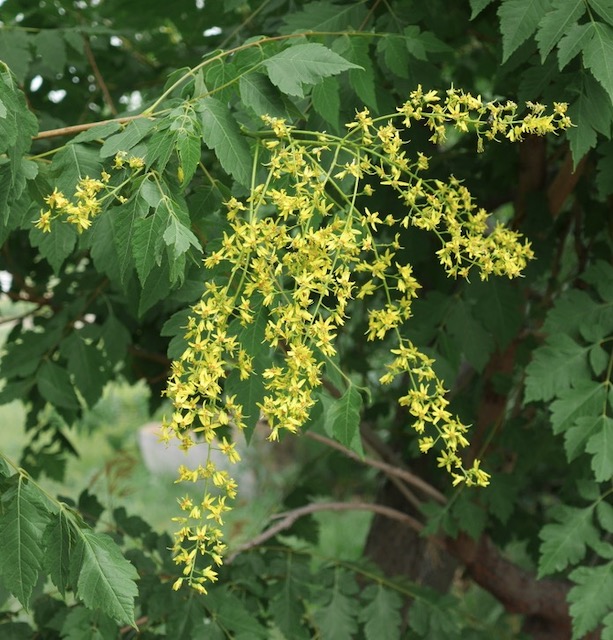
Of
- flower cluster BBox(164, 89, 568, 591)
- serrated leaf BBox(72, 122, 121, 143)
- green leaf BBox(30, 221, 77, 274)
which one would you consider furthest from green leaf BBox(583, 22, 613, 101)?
green leaf BBox(30, 221, 77, 274)

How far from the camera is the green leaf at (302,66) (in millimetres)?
1338

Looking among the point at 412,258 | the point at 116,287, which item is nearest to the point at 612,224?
the point at 412,258

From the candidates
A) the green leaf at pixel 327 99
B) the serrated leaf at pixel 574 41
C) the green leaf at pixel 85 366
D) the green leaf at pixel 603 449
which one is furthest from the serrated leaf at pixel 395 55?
the green leaf at pixel 85 366

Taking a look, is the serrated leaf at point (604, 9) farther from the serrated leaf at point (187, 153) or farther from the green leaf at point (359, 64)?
the serrated leaf at point (187, 153)

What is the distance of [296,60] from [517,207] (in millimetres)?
1185

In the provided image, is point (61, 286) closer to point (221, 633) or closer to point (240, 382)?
point (221, 633)

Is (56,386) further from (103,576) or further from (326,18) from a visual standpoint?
(326,18)

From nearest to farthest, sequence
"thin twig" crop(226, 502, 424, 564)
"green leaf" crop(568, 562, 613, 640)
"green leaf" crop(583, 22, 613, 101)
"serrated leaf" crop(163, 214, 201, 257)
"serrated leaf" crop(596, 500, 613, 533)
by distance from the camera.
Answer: "serrated leaf" crop(163, 214, 201, 257) < "green leaf" crop(583, 22, 613, 101) < "green leaf" crop(568, 562, 613, 640) < "serrated leaf" crop(596, 500, 613, 533) < "thin twig" crop(226, 502, 424, 564)

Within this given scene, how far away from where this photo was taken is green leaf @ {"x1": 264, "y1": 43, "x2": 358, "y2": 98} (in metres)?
1.34

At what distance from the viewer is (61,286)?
2.42 meters

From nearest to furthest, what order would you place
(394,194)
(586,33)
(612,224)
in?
(586,33), (394,194), (612,224)

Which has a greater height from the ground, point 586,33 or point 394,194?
point 586,33

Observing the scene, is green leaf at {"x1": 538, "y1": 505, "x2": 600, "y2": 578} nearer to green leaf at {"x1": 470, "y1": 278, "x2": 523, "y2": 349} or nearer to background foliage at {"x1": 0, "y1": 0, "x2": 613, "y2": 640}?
background foliage at {"x1": 0, "y1": 0, "x2": 613, "y2": 640}

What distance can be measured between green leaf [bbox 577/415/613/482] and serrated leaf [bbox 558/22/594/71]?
0.68 meters
